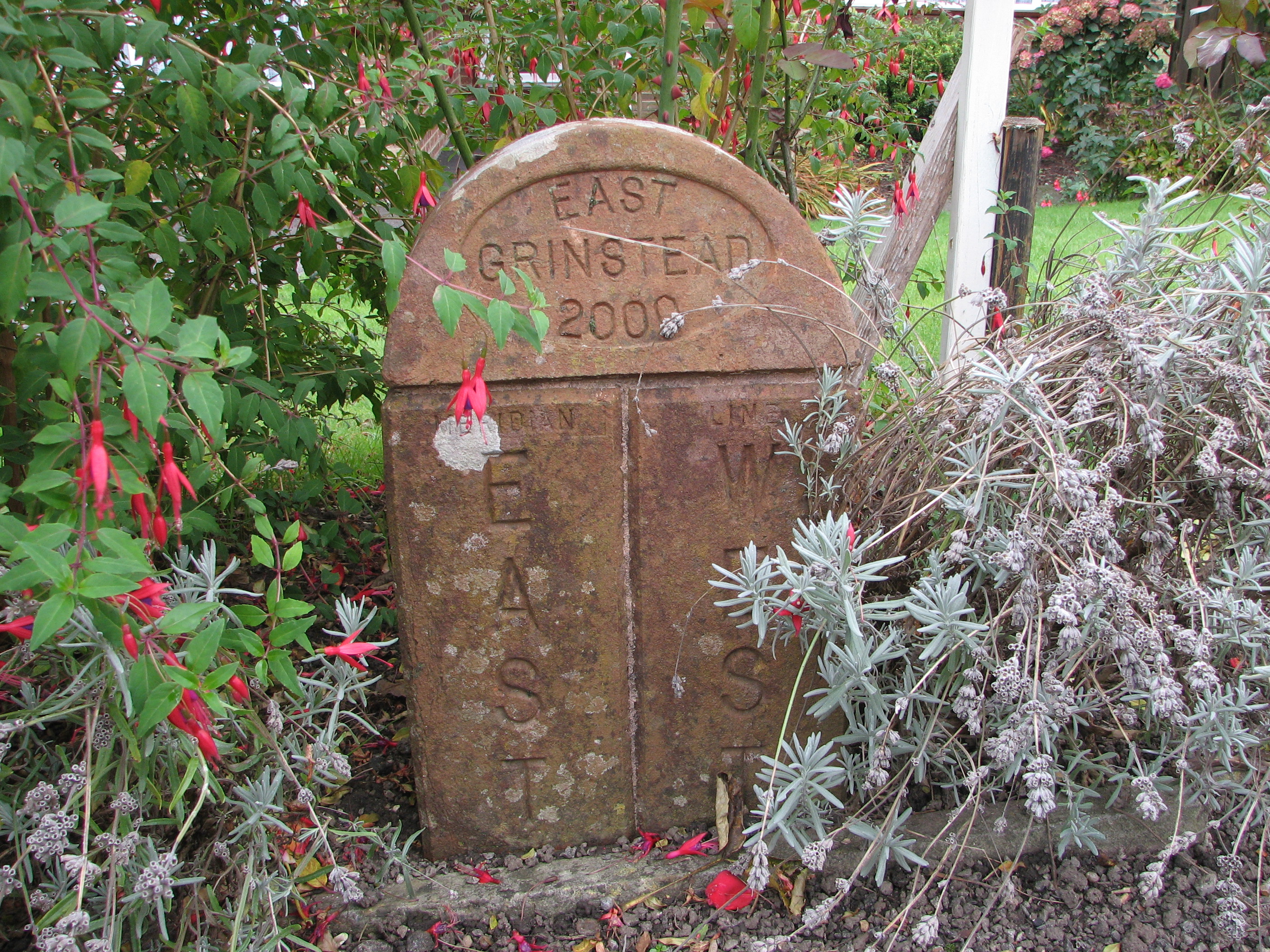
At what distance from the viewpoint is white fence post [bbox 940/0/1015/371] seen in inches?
110

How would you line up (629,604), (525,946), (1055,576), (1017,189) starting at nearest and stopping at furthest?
1. (1055,576)
2. (525,946)
3. (629,604)
4. (1017,189)

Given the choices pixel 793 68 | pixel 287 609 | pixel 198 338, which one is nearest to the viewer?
pixel 198 338

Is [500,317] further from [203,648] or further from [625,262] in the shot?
[203,648]

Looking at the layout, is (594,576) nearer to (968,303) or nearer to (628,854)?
(628,854)

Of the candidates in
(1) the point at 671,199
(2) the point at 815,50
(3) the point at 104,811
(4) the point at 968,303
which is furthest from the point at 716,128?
(3) the point at 104,811

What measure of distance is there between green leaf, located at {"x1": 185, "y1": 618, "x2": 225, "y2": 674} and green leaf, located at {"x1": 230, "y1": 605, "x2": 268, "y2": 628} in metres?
0.12

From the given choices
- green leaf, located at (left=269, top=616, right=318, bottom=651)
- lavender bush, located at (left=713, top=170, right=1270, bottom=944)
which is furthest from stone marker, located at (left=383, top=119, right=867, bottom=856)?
green leaf, located at (left=269, top=616, right=318, bottom=651)

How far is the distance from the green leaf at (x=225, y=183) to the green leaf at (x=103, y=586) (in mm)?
1034

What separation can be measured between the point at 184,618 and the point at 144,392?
0.34 metres

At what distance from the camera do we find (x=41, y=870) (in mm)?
1692

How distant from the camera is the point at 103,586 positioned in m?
1.16

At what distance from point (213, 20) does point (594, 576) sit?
182 centimetres

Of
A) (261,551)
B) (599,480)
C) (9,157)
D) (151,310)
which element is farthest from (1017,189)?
(9,157)

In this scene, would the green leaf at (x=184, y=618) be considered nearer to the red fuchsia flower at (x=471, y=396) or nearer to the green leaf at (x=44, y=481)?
the green leaf at (x=44, y=481)
